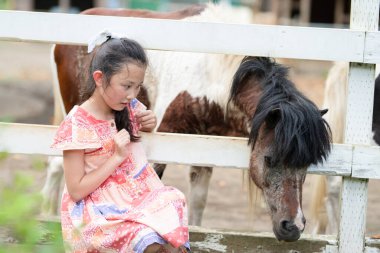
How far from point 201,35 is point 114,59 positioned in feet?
2.34

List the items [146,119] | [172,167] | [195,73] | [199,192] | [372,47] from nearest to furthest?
[146,119] → [372,47] → [195,73] → [199,192] → [172,167]

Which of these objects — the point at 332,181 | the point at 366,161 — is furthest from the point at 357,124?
the point at 332,181

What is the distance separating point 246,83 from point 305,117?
0.64 m

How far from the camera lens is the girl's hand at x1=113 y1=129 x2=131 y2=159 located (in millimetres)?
2992

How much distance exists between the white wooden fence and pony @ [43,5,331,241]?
178mm

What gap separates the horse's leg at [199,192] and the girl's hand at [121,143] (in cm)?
192

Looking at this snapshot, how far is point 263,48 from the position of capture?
3582mm

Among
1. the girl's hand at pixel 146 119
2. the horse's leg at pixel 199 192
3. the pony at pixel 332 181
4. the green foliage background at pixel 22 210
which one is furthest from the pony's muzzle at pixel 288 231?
the pony at pixel 332 181

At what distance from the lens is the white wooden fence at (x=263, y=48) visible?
140 inches

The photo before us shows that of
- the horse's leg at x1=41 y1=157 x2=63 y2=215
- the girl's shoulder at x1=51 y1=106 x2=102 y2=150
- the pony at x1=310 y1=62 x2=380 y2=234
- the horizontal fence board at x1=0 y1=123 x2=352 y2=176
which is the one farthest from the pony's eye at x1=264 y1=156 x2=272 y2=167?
the horse's leg at x1=41 y1=157 x2=63 y2=215

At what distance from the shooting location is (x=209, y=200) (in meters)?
7.00

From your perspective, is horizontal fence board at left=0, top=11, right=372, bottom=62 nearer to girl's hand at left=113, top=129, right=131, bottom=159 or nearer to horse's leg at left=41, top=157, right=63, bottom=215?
girl's hand at left=113, top=129, right=131, bottom=159

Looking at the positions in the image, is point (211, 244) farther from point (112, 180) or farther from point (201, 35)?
point (201, 35)

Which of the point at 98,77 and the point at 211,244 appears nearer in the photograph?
the point at 98,77
